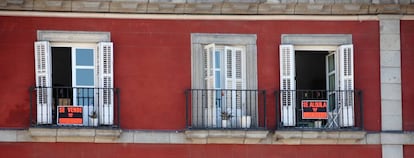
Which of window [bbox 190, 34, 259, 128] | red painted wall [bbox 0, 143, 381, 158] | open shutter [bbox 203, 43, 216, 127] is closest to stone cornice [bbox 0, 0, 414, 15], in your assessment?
window [bbox 190, 34, 259, 128]

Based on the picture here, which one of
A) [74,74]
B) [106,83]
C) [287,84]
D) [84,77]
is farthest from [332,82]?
[74,74]

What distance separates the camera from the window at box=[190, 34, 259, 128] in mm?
26391

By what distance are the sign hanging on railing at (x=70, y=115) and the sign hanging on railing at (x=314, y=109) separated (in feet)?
15.1

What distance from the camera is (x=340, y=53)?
87.7 ft

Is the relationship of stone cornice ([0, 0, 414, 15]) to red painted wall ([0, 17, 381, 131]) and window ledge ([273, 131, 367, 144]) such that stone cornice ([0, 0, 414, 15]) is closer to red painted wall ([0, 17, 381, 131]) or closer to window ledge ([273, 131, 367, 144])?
red painted wall ([0, 17, 381, 131])

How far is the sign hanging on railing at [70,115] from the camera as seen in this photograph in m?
26.1

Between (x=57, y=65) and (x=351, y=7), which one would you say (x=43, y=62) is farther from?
(x=351, y=7)

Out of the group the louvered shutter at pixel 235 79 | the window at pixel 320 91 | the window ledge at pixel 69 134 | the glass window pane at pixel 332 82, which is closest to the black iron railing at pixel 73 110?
the window ledge at pixel 69 134

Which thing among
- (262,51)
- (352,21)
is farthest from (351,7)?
(262,51)

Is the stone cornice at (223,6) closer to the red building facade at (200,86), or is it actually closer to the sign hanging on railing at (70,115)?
the red building facade at (200,86)

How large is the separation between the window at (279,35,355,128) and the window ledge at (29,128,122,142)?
361cm

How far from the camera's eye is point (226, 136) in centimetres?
2611

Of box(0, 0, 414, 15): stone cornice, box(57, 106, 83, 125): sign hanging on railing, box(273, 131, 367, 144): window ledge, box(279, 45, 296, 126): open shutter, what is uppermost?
box(0, 0, 414, 15): stone cornice

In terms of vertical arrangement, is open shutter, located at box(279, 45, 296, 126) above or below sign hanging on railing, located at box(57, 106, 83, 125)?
above
